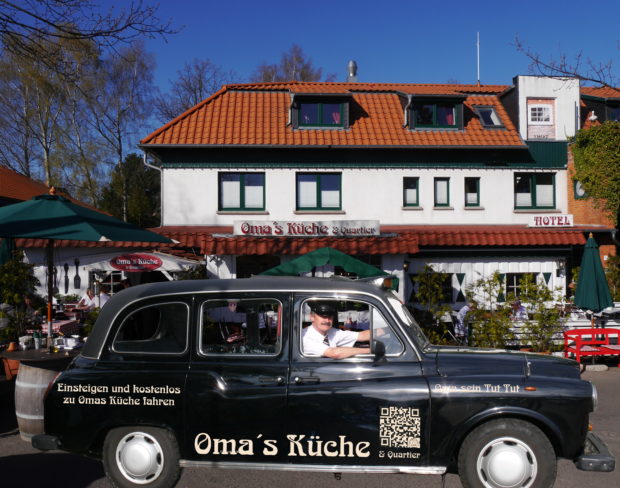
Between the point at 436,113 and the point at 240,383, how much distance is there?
16.1 m

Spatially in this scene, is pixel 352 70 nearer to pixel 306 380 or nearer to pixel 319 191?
pixel 319 191

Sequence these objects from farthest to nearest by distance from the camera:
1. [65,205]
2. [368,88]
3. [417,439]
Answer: [368,88]
[65,205]
[417,439]

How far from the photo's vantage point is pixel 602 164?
1653 cm

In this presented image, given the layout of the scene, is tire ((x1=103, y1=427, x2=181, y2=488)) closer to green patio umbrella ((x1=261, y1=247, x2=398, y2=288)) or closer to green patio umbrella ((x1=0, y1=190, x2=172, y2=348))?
green patio umbrella ((x1=0, y1=190, x2=172, y2=348))

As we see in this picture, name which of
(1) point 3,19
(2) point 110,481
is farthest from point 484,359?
(1) point 3,19

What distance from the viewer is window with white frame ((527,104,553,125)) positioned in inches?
719

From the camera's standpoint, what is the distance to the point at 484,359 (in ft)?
14.7

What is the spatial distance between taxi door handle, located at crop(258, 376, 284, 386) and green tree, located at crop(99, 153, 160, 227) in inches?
1052

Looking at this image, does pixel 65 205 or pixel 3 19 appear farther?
pixel 3 19

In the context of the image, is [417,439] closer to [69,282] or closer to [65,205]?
[65,205]

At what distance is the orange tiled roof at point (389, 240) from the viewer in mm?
14703

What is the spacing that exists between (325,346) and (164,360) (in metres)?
1.42

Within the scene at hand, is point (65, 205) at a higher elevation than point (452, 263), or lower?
higher

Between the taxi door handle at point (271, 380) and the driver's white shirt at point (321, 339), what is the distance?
0.31 m
